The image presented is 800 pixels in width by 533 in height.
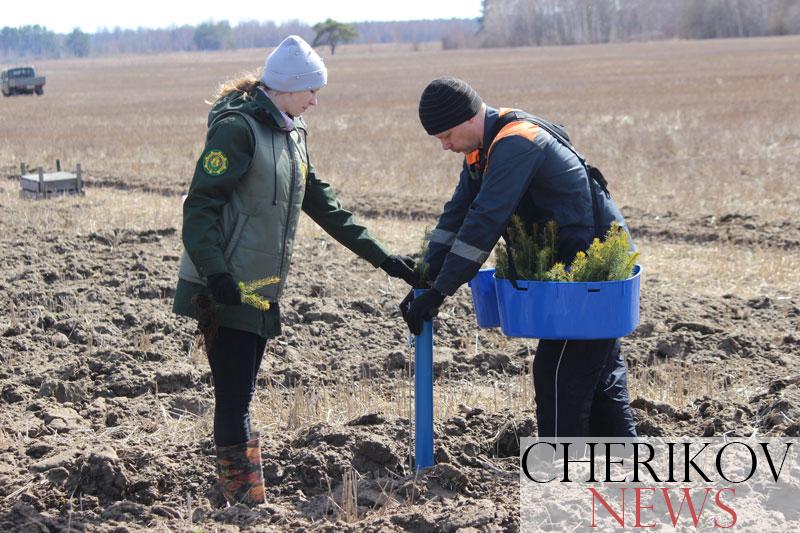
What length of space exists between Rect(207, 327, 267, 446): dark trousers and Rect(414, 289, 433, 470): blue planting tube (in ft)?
2.16

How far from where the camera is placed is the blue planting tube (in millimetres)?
4223

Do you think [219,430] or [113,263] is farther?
[113,263]

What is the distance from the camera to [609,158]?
16.1m

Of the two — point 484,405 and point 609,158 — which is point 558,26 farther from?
point 484,405

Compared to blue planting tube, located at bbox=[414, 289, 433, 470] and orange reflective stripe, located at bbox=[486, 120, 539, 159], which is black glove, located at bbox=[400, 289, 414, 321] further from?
orange reflective stripe, located at bbox=[486, 120, 539, 159]

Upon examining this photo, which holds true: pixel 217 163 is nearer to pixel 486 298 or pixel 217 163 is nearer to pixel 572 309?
pixel 486 298

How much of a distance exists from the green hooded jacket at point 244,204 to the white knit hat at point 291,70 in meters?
0.08

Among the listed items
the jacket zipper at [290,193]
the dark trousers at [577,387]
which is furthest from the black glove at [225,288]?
the dark trousers at [577,387]

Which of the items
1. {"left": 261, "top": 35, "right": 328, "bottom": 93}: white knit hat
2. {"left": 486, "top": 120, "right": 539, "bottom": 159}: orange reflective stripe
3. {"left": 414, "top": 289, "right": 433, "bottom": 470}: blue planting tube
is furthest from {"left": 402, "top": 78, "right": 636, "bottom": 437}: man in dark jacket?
{"left": 261, "top": 35, "right": 328, "bottom": 93}: white knit hat

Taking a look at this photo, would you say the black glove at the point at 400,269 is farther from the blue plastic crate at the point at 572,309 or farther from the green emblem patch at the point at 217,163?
the green emblem patch at the point at 217,163

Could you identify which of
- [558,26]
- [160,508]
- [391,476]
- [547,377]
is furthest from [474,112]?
[558,26]

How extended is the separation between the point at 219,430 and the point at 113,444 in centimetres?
94

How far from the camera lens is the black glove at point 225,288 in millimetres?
3688

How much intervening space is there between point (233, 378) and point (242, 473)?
39 cm
